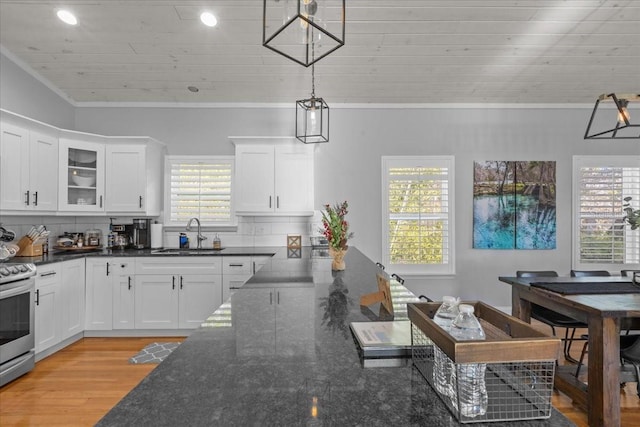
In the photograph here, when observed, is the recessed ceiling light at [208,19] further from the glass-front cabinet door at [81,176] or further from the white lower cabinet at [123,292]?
the white lower cabinet at [123,292]

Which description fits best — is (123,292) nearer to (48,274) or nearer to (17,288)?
(48,274)

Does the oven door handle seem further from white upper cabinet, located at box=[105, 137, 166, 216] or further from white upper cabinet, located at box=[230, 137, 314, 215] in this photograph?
white upper cabinet, located at box=[230, 137, 314, 215]

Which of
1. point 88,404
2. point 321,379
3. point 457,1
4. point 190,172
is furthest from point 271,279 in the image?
point 190,172

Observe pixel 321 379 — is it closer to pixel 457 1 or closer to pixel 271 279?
pixel 271 279

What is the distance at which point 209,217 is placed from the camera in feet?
14.9

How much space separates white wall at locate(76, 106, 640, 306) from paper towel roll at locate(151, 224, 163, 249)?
1.04 meters

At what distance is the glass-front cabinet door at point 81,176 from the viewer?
3.85m

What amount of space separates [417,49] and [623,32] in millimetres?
1775

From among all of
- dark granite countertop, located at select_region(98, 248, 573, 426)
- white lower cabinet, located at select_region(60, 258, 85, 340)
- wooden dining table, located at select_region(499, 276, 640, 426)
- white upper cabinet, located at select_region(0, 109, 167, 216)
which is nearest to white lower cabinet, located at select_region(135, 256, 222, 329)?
Answer: white lower cabinet, located at select_region(60, 258, 85, 340)

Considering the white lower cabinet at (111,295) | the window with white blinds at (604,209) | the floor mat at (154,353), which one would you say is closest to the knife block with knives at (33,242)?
the white lower cabinet at (111,295)

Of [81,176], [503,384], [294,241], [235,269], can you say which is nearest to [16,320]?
[81,176]

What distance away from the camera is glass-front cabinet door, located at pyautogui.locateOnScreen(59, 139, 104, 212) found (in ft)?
12.6

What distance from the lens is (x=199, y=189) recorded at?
455 centimetres

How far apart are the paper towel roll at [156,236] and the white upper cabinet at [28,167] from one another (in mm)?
1035
